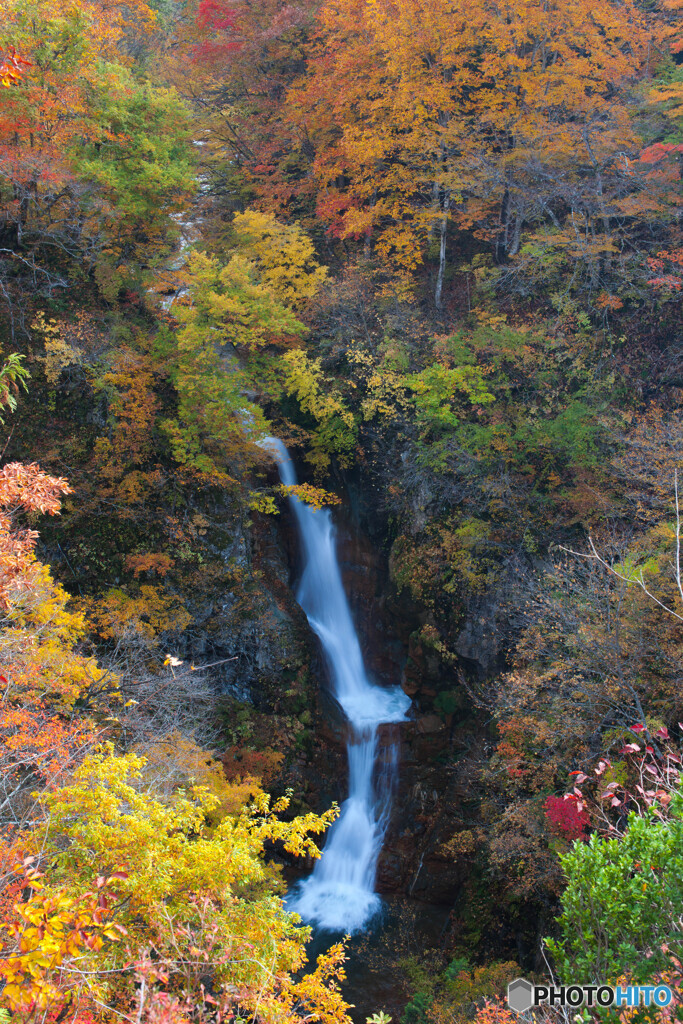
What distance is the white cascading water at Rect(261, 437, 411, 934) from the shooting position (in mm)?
13848

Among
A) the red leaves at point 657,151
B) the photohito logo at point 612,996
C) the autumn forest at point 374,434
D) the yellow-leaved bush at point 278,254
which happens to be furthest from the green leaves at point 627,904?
the yellow-leaved bush at point 278,254

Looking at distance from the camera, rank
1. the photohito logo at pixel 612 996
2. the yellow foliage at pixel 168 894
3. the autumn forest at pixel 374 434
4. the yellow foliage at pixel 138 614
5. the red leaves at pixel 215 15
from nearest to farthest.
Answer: the photohito logo at pixel 612 996
the yellow foliage at pixel 168 894
the autumn forest at pixel 374 434
the yellow foliage at pixel 138 614
the red leaves at pixel 215 15

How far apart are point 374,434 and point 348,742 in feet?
27.4

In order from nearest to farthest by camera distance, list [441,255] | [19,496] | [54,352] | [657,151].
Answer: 1. [19,496]
2. [657,151]
3. [54,352]
4. [441,255]

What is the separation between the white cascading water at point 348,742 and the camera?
13848 millimetres

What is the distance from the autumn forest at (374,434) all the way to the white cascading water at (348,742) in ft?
0.27

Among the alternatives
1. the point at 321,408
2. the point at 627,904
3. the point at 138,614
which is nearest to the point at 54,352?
the point at 321,408

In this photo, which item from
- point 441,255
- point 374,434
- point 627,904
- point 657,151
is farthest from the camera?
point 374,434

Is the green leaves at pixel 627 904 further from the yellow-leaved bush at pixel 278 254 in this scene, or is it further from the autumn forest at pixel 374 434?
the yellow-leaved bush at pixel 278 254

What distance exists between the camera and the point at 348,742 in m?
15.7

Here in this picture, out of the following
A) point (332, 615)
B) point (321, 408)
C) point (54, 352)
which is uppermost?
point (54, 352)

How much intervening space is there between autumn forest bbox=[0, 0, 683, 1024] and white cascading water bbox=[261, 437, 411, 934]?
8 cm

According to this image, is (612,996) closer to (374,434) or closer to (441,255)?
(374,434)

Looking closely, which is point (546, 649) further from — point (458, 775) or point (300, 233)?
point (300, 233)
